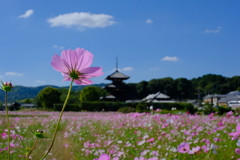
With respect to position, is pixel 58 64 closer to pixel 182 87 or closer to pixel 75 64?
pixel 75 64

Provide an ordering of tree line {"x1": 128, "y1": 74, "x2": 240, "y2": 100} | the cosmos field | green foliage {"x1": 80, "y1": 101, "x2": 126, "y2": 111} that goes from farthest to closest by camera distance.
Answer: tree line {"x1": 128, "y1": 74, "x2": 240, "y2": 100}
green foliage {"x1": 80, "y1": 101, "x2": 126, "y2": 111}
the cosmos field

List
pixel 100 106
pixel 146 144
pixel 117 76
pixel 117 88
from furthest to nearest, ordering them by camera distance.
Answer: pixel 117 76 → pixel 117 88 → pixel 100 106 → pixel 146 144

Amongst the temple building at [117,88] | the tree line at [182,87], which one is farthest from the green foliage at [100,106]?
the tree line at [182,87]

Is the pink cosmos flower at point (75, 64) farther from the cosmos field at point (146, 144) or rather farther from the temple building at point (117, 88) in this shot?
the temple building at point (117, 88)

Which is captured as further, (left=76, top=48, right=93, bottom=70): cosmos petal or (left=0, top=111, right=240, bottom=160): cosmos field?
(left=0, top=111, right=240, bottom=160): cosmos field

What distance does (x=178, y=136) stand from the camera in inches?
126

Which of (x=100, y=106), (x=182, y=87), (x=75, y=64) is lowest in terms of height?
(x=100, y=106)

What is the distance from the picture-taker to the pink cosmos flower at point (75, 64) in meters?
0.79

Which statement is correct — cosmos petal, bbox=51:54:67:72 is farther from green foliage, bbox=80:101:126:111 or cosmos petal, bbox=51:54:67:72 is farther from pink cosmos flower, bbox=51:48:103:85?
green foliage, bbox=80:101:126:111

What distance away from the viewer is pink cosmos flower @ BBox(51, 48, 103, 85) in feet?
2.61

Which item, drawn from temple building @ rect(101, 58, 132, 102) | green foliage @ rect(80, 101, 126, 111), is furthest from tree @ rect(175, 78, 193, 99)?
green foliage @ rect(80, 101, 126, 111)

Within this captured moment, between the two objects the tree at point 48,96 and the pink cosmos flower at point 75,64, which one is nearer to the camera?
the pink cosmos flower at point 75,64

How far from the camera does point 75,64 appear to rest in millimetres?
797

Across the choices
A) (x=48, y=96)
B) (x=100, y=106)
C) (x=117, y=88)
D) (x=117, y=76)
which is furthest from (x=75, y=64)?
(x=48, y=96)
